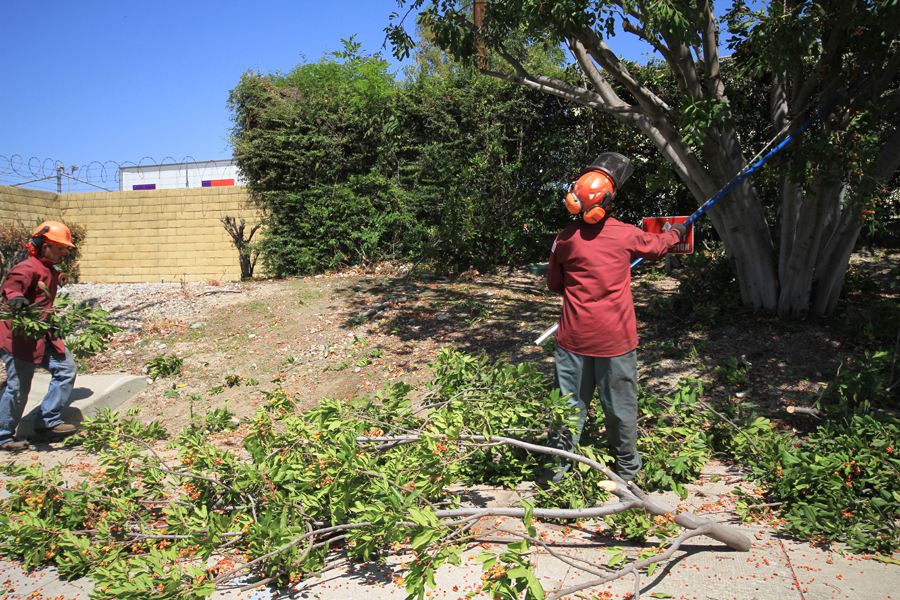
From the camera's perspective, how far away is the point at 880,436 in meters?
3.29

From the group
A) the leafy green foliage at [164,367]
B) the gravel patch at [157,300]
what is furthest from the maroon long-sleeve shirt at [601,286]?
the gravel patch at [157,300]

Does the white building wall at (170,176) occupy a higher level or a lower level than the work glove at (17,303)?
higher

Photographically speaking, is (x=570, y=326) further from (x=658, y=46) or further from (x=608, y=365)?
(x=658, y=46)

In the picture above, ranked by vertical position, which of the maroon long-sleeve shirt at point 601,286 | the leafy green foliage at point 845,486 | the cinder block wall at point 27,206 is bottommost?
the leafy green foliage at point 845,486

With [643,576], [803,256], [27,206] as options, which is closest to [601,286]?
[643,576]

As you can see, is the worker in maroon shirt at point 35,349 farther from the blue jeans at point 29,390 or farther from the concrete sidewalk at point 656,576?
the concrete sidewalk at point 656,576

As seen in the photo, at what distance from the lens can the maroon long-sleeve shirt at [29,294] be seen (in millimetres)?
4719

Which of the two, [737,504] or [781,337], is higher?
[781,337]

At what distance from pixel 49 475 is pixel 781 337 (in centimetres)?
599

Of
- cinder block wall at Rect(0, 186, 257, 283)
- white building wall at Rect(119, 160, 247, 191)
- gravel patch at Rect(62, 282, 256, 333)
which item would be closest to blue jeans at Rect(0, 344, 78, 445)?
gravel patch at Rect(62, 282, 256, 333)

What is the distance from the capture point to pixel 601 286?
323cm

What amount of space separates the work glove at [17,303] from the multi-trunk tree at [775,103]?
4.30 metres

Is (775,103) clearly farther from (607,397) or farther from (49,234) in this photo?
(49,234)

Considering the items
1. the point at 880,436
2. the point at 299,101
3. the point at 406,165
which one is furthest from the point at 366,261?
the point at 880,436
